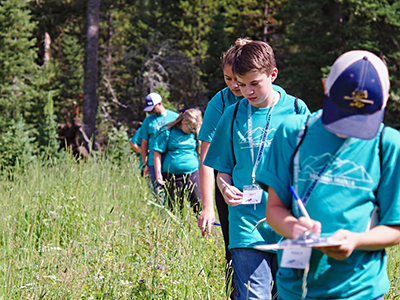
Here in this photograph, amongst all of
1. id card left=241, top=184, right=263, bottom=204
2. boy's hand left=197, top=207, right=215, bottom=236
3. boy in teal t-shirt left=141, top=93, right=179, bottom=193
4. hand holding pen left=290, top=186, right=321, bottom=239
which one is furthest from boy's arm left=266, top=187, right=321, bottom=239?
boy in teal t-shirt left=141, top=93, right=179, bottom=193

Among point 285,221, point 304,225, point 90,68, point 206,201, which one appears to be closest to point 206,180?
point 206,201

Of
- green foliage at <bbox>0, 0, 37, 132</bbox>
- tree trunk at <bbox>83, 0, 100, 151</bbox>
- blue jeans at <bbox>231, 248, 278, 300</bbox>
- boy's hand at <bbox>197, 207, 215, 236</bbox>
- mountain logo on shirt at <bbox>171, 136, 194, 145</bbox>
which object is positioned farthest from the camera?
green foliage at <bbox>0, 0, 37, 132</bbox>

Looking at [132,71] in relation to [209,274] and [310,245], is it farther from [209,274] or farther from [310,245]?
[310,245]

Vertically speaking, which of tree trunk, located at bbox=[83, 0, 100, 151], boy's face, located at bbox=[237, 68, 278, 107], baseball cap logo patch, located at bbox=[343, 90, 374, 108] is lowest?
tree trunk, located at bbox=[83, 0, 100, 151]

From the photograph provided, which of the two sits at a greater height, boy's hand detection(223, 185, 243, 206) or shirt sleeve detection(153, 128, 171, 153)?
boy's hand detection(223, 185, 243, 206)

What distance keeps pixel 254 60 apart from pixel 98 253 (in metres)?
1.96

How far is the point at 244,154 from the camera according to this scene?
2393mm

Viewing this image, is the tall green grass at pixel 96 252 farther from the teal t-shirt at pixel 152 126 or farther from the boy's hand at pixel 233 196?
the teal t-shirt at pixel 152 126

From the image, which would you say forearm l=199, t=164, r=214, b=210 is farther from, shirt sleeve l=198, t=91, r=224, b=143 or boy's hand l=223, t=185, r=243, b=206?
boy's hand l=223, t=185, r=243, b=206

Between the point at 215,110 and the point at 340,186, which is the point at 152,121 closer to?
the point at 215,110

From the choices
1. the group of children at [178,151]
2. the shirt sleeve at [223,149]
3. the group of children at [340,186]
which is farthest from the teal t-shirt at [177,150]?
the group of children at [340,186]

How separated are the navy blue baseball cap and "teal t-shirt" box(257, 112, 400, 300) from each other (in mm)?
100

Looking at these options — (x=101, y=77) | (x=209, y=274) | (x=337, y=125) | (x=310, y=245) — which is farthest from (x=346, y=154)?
(x=101, y=77)

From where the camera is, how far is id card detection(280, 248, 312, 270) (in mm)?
1405
